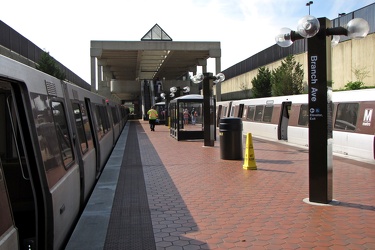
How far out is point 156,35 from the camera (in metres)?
38.1

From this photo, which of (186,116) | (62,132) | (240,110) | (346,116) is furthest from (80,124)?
(240,110)

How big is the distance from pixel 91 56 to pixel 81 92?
29.6 meters

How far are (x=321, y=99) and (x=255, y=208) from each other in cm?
201

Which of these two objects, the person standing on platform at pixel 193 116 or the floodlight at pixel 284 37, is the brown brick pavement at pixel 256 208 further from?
the person standing on platform at pixel 193 116

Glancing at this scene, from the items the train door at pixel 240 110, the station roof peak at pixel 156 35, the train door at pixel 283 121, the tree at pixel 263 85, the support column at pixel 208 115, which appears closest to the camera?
the support column at pixel 208 115

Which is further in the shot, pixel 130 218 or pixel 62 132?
pixel 130 218

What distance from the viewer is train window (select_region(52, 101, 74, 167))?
4.76 metres

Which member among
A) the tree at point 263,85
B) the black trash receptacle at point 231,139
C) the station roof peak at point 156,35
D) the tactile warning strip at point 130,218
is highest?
the station roof peak at point 156,35

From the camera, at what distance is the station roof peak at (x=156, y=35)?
37438 millimetres

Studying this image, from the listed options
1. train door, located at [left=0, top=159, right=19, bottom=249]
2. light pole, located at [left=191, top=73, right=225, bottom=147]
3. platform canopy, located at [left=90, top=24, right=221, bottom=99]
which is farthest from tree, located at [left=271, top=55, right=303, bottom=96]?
train door, located at [left=0, top=159, right=19, bottom=249]

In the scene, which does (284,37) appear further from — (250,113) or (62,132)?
(250,113)

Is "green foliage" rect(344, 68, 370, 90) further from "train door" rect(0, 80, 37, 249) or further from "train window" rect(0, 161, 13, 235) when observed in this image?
"train window" rect(0, 161, 13, 235)

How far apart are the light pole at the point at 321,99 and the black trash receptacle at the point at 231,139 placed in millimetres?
4908

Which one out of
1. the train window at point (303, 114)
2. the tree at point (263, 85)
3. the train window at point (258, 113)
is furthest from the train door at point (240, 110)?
the tree at point (263, 85)
